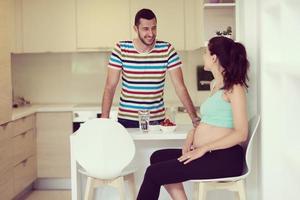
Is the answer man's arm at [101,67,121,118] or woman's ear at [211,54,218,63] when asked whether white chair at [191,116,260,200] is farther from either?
man's arm at [101,67,121,118]

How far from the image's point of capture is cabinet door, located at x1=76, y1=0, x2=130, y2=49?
17.4ft

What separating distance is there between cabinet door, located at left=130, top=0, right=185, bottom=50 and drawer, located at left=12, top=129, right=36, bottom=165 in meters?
1.65

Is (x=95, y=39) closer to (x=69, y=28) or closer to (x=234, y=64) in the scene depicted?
(x=69, y=28)

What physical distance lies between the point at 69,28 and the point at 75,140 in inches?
104

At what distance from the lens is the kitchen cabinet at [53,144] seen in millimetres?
5195

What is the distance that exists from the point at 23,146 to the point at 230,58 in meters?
2.72

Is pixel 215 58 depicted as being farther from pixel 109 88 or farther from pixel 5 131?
pixel 5 131

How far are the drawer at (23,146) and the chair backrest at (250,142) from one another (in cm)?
245

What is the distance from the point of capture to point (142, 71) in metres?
3.47

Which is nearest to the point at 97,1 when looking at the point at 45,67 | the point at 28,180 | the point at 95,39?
the point at 95,39

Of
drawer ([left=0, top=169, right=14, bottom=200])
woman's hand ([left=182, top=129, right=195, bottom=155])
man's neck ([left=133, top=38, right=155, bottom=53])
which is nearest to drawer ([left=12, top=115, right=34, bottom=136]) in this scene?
drawer ([left=0, top=169, right=14, bottom=200])

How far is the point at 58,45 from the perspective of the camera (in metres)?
5.38

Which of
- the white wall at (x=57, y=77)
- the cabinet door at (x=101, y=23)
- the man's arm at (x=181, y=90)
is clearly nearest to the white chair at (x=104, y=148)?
the man's arm at (x=181, y=90)

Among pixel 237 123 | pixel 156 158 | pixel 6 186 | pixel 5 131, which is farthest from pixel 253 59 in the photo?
pixel 6 186
